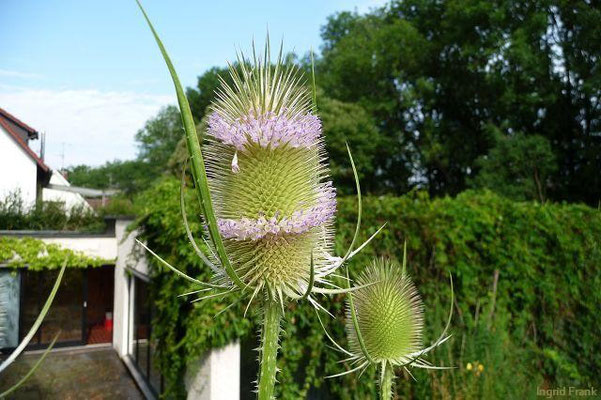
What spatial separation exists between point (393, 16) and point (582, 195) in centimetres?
1128

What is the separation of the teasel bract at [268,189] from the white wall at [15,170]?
996 cm

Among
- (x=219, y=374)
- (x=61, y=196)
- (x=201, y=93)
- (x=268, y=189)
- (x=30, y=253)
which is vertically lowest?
(x=219, y=374)

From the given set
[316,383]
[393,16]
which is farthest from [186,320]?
[393,16]

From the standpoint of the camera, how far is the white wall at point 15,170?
31.6ft

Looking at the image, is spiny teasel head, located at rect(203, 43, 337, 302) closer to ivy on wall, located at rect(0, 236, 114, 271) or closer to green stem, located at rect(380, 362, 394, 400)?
green stem, located at rect(380, 362, 394, 400)

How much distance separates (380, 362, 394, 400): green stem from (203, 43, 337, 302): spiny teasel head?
0.58 metres

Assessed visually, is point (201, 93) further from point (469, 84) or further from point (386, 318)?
point (386, 318)

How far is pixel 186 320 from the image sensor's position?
4.50 metres

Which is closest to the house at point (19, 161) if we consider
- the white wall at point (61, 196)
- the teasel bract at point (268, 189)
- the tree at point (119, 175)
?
the white wall at point (61, 196)

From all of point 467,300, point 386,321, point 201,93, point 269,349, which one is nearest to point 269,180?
point 269,349

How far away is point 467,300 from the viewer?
4.59 metres

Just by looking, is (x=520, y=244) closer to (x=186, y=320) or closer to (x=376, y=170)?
(x=186, y=320)

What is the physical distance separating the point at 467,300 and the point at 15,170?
33.3 ft

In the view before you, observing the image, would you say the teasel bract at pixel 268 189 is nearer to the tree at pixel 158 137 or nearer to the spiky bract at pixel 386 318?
the spiky bract at pixel 386 318
